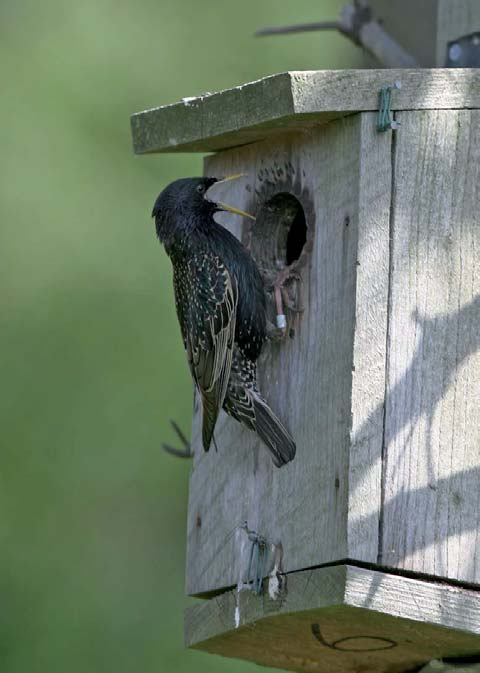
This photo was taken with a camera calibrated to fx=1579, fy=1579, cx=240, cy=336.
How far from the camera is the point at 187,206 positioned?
182 inches

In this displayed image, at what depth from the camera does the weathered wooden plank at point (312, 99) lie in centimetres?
399

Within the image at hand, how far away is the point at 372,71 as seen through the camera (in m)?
4.00

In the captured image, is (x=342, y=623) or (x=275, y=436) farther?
(x=275, y=436)

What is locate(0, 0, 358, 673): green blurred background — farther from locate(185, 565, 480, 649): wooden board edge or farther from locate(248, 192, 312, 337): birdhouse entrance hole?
locate(185, 565, 480, 649): wooden board edge

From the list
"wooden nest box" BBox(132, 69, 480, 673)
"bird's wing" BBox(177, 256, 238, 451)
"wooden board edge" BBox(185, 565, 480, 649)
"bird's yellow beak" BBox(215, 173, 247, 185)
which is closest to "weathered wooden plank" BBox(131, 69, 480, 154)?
"wooden nest box" BBox(132, 69, 480, 673)

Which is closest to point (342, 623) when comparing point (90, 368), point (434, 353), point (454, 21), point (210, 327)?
point (434, 353)

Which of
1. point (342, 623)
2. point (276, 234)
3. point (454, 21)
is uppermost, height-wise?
point (454, 21)

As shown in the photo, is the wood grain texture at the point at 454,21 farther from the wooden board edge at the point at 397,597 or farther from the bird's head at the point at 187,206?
the wooden board edge at the point at 397,597

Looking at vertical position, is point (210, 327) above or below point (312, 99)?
below

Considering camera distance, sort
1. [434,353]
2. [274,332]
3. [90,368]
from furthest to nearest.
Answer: [90,368] → [274,332] → [434,353]

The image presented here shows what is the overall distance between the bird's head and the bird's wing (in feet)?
0.47

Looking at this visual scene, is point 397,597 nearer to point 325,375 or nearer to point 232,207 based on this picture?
point 325,375

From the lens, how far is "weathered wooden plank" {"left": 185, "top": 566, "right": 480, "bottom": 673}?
386cm

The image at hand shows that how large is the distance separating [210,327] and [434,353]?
81 cm
